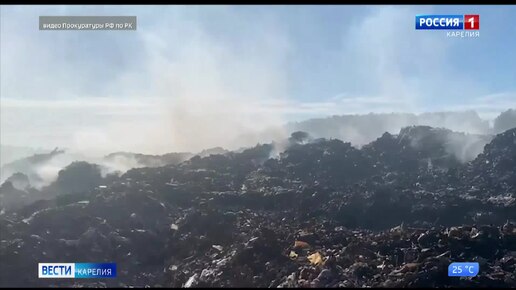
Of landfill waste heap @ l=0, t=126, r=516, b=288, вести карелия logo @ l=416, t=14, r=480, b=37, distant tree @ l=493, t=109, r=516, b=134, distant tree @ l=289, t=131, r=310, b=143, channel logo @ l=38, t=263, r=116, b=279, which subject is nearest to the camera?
channel logo @ l=38, t=263, r=116, b=279

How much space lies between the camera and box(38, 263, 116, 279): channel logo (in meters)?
10.6

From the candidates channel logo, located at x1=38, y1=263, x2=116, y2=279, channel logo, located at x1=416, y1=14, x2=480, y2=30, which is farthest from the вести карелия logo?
channel logo, located at x1=38, y1=263, x2=116, y2=279

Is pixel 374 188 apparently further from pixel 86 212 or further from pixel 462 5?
pixel 86 212

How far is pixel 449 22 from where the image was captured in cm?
1151

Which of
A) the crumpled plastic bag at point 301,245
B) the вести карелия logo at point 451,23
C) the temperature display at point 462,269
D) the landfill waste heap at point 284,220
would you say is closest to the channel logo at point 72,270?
the landfill waste heap at point 284,220

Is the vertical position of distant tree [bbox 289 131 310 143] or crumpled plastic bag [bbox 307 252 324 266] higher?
distant tree [bbox 289 131 310 143]

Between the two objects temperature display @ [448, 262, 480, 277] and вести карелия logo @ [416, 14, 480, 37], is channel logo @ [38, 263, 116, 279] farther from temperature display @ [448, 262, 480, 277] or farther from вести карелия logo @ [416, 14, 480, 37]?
вести карелия logo @ [416, 14, 480, 37]

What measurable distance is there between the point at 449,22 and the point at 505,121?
6680 millimetres

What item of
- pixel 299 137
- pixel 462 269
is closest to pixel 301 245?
pixel 462 269

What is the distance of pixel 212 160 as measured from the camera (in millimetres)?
17297

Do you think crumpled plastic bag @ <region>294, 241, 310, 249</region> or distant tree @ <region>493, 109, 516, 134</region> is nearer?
crumpled plastic bag @ <region>294, 241, 310, 249</region>

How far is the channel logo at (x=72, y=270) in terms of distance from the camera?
34.8ft

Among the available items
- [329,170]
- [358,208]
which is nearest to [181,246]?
[358,208]

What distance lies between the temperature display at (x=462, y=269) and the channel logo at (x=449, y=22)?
17.9ft
